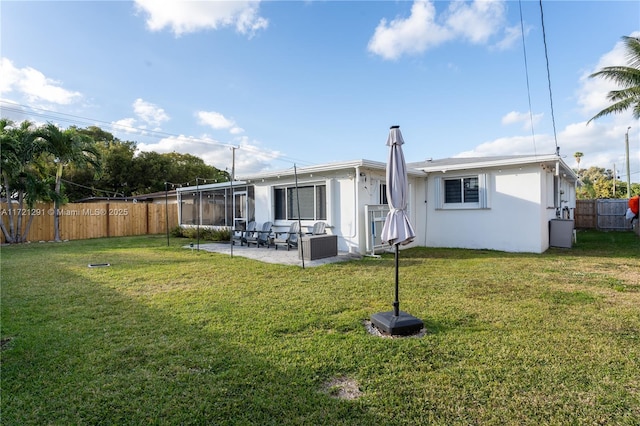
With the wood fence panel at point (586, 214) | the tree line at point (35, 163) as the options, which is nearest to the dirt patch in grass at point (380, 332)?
the tree line at point (35, 163)

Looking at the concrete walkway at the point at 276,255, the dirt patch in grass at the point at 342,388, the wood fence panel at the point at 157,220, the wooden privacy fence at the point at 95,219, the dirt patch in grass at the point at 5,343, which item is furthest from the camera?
the wood fence panel at the point at 157,220

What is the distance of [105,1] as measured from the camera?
9.03 m

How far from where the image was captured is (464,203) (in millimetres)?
10336

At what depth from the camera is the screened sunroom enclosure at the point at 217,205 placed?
1267 cm

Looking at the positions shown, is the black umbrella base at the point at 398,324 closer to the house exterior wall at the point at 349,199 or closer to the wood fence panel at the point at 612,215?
the house exterior wall at the point at 349,199

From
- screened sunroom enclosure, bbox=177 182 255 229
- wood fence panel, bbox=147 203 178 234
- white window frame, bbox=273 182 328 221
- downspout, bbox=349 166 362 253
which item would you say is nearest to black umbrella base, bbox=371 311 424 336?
downspout, bbox=349 166 362 253

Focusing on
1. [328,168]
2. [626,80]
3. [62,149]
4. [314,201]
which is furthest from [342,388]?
[626,80]

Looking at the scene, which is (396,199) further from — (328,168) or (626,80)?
(626,80)

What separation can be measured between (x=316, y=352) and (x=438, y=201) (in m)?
8.74

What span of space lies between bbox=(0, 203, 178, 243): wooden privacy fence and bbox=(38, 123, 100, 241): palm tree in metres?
0.53

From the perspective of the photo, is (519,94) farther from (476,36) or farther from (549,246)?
(549,246)

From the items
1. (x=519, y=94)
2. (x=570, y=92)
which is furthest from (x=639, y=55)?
(x=519, y=94)

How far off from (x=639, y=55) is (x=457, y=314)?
1472cm

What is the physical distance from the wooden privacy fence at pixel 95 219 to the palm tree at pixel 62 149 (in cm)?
53
